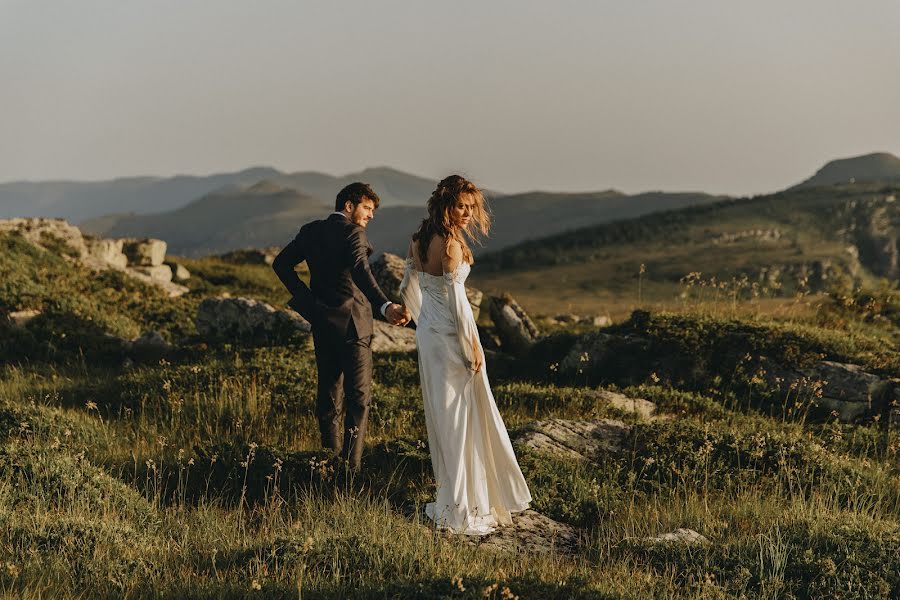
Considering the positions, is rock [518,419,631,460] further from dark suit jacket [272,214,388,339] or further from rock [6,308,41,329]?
rock [6,308,41,329]

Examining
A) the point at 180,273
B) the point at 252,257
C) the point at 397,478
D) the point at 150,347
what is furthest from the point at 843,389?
the point at 252,257

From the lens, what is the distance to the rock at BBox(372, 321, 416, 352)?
47.4 ft

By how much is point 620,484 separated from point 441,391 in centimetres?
248

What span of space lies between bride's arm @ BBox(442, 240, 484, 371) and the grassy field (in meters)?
1.46

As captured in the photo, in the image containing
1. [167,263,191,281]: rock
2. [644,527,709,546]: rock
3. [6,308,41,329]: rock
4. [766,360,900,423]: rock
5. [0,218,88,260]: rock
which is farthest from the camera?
[167,263,191,281]: rock

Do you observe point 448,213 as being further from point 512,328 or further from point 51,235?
point 51,235

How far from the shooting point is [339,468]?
327 inches

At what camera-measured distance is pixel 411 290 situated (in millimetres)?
8023

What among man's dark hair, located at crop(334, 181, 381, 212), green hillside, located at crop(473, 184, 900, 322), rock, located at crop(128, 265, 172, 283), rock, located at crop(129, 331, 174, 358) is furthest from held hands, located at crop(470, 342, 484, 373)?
green hillside, located at crop(473, 184, 900, 322)

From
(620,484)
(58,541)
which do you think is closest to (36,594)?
(58,541)

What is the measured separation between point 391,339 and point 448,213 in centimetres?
785

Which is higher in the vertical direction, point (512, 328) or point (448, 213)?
point (448, 213)

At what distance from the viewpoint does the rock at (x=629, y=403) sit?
11438 mm

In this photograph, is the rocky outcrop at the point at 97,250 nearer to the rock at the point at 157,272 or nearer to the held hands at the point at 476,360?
the rock at the point at 157,272
